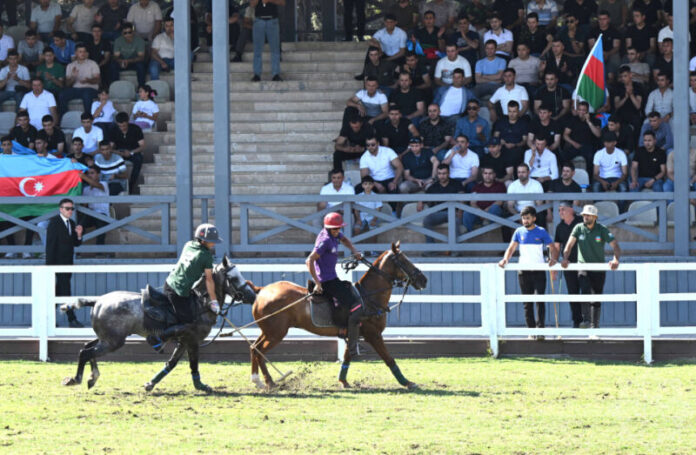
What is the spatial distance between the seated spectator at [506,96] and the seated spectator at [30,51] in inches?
344

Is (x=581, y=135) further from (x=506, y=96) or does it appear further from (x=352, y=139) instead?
(x=352, y=139)

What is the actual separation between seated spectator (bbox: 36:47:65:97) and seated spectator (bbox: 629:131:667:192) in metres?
10.2

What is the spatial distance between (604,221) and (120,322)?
8.13m

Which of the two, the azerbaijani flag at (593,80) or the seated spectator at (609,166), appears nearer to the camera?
the azerbaijani flag at (593,80)

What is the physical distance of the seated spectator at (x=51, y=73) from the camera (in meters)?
22.5

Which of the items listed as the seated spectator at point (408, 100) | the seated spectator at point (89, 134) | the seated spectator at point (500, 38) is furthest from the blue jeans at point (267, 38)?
the seated spectator at point (500, 38)

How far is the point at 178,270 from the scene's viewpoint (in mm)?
12727

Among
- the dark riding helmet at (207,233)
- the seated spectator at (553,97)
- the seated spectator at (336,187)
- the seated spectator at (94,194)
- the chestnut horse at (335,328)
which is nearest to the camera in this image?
the dark riding helmet at (207,233)

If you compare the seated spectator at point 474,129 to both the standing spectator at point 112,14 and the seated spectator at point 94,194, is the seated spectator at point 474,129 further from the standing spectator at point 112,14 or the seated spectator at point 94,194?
the standing spectator at point 112,14

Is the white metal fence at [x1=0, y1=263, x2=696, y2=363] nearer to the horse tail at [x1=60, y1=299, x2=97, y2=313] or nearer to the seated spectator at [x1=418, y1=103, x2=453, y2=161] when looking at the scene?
the horse tail at [x1=60, y1=299, x2=97, y2=313]

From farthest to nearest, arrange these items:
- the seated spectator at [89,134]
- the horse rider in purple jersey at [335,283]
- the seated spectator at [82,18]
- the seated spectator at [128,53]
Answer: the seated spectator at [82,18] < the seated spectator at [128,53] < the seated spectator at [89,134] < the horse rider in purple jersey at [335,283]

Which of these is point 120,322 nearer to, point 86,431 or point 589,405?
point 86,431

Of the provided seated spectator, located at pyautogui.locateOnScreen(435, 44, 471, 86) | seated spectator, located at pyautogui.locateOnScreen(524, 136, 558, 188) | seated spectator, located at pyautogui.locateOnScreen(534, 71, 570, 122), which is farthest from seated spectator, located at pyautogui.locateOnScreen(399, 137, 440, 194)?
seated spectator, located at pyautogui.locateOnScreen(534, 71, 570, 122)

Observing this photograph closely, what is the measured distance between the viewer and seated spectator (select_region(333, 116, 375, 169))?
20.3 metres
